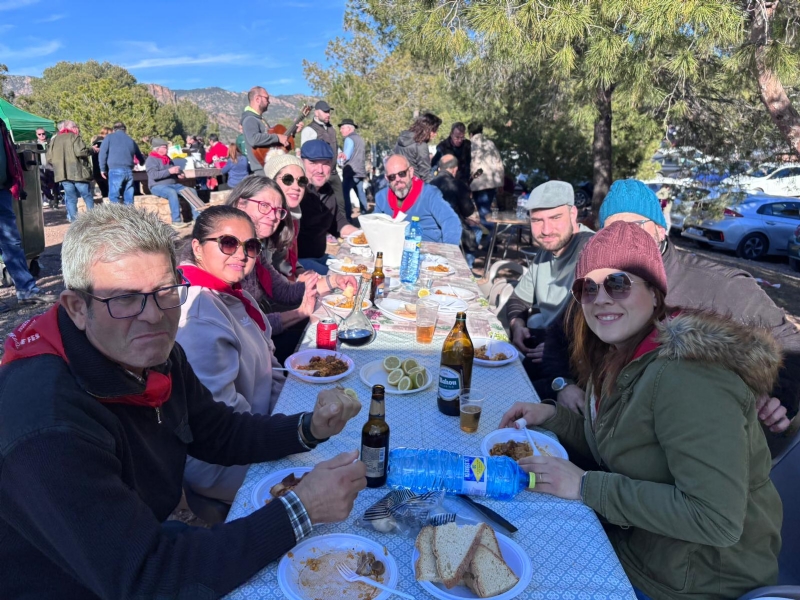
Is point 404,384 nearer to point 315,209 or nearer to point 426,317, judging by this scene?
point 426,317

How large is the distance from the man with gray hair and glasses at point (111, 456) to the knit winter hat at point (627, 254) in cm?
111

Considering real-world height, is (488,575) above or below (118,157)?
below

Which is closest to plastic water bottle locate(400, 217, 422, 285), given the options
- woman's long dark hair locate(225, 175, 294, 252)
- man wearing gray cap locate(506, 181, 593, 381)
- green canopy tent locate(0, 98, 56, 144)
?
man wearing gray cap locate(506, 181, 593, 381)

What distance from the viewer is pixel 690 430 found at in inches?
54.9

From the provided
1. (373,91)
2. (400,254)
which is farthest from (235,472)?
(373,91)

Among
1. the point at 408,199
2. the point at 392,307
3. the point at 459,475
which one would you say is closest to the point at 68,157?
the point at 408,199

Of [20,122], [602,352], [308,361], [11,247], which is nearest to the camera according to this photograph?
[602,352]

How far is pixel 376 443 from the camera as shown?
5.32 feet

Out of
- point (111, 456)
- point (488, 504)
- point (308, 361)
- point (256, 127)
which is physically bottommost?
point (488, 504)

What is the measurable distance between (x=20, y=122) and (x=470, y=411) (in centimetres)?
1101

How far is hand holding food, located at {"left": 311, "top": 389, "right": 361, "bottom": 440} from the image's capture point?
1.77 m

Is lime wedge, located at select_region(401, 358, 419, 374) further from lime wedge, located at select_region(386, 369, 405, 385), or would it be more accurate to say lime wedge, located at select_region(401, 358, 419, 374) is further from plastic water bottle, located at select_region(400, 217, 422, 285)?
plastic water bottle, located at select_region(400, 217, 422, 285)

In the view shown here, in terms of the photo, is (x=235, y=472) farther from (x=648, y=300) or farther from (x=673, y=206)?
(x=673, y=206)

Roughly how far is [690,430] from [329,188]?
204 inches
